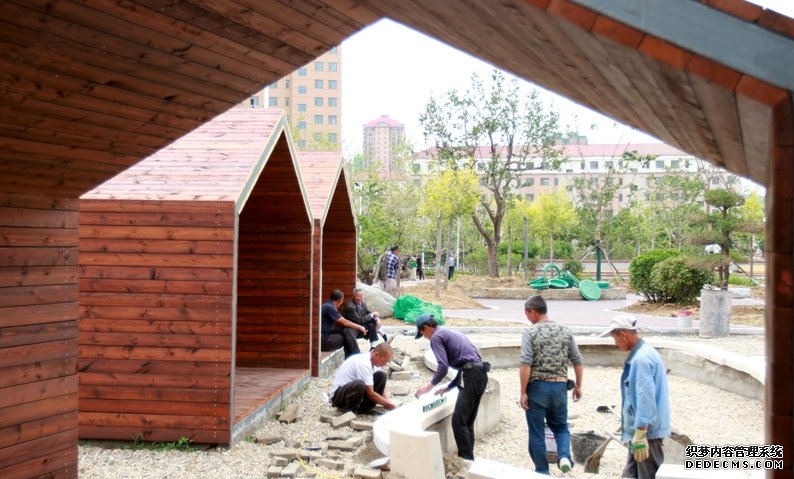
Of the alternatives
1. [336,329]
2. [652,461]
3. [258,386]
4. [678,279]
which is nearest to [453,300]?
[678,279]

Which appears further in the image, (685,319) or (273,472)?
(685,319)

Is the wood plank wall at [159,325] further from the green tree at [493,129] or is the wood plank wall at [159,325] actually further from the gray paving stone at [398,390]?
the green tree at [493,129]

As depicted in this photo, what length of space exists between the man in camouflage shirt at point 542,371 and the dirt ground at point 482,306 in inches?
529

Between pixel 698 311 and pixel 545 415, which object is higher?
pixel 545 415

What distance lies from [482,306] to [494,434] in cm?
1712

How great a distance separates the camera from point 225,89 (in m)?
5.38

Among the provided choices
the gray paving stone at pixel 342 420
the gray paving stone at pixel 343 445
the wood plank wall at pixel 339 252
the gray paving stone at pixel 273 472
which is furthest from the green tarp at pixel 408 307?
the gray paving stone at pixel 273 472

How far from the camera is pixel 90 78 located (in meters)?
4.57

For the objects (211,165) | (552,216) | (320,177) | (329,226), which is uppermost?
(552,216)

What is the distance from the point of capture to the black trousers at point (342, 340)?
1310 cm

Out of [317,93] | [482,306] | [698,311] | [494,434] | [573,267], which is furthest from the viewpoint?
[317,93]

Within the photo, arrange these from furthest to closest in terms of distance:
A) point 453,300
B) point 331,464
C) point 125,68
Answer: point 453,300
point 331,464
point 125,68

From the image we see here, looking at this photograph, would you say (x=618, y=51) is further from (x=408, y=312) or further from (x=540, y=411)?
(x=408, y=312)

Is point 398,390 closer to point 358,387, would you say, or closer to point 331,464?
point 358,387
